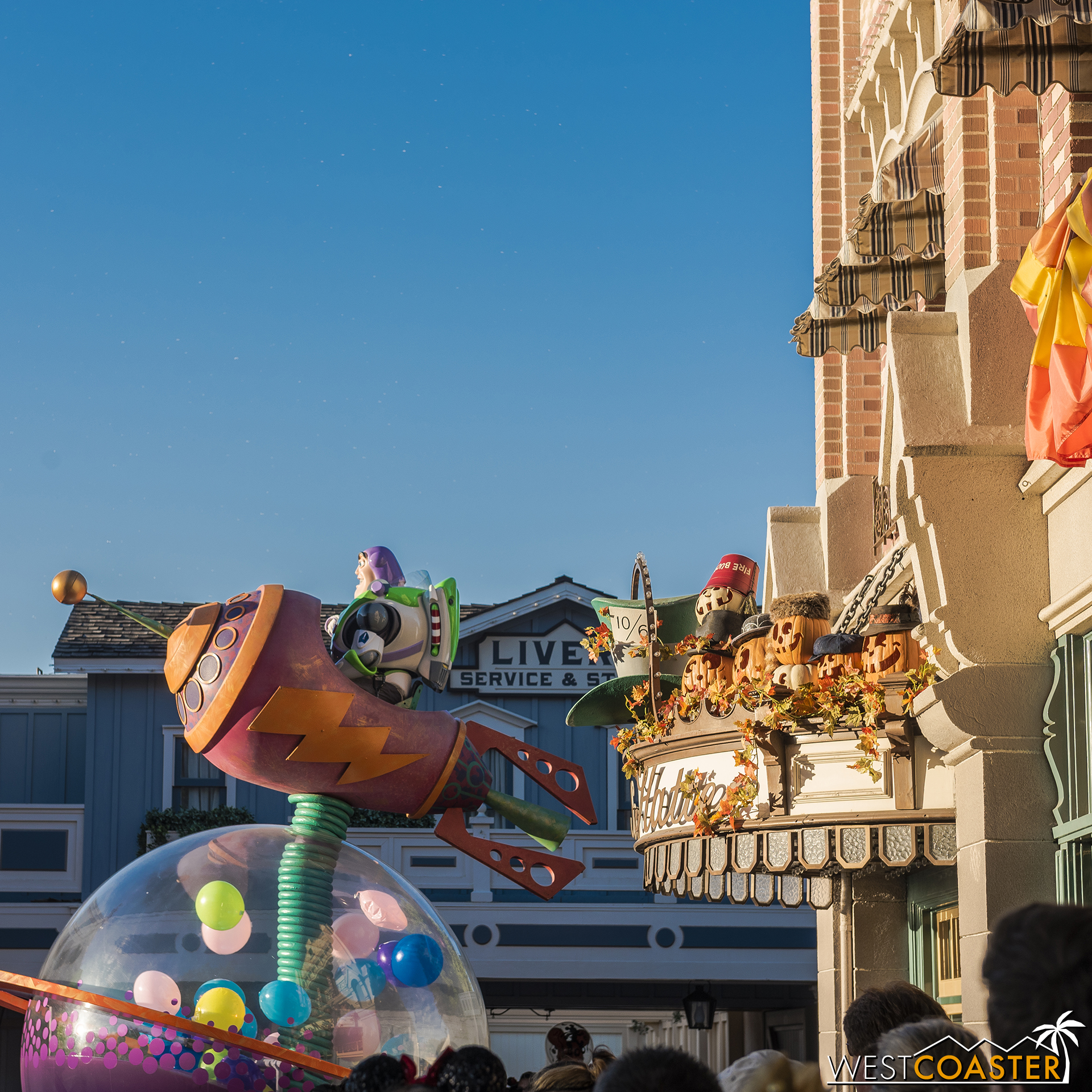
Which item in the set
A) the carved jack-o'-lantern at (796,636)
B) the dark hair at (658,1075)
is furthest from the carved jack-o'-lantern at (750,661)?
the dark hair at (658,1075)

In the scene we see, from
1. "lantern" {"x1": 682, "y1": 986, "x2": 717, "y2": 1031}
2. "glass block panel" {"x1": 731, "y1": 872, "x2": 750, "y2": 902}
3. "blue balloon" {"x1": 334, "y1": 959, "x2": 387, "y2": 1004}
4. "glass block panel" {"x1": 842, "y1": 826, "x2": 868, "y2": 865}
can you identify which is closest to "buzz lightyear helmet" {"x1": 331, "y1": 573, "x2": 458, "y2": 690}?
"blue balloon" {"x1": 334, "y1": 959, "x2": 387, "y2": 1004}

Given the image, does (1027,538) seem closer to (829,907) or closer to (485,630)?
(829,907)

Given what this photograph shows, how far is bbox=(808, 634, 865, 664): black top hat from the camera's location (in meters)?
8.73

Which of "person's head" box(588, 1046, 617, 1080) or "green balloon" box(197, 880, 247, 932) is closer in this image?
"person's head" box(588, 1046, 617, 1080)

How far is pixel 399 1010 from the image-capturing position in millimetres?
6449

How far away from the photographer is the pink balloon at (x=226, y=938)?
247 inches

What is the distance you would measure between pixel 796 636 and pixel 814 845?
4.31 feet

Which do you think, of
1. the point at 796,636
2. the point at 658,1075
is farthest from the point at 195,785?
the point at 658,1075

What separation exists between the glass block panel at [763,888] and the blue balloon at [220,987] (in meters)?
5.20

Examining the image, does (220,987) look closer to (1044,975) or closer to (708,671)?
(708,671)

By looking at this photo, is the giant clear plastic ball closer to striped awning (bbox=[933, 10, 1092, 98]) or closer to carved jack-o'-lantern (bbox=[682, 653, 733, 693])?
carved jack-o'-lantern (bbox=[682, 653, 733, 693])

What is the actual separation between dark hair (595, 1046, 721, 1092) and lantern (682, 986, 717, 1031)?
56.1 feet

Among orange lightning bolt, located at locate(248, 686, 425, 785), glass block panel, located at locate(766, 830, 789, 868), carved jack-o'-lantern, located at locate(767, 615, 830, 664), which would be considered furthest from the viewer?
carved jack-o'-lantern, located at locate(767, 615, 830, 664)

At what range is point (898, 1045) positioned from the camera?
11.9ft
